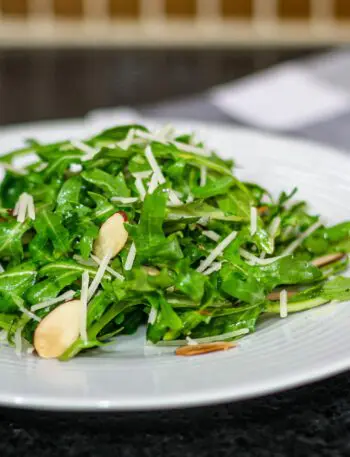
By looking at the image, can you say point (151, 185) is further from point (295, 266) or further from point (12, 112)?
point (12, 112)

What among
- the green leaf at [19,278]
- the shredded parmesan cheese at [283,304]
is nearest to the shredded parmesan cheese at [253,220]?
the shredded parmesan cheese at [283,304]

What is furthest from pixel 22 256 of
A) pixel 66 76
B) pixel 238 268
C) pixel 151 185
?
pixel 66 76

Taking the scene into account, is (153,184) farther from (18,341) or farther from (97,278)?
(18,341)

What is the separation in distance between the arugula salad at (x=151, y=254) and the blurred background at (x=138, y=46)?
111 cm

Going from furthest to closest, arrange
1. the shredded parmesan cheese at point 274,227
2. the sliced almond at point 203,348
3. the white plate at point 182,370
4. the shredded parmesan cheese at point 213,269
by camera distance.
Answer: the shredded parmesan cheese at point 274,227 < the shredded parmesan cheese at point 213,269 < the sliced almond at point 203,348 < the white plate at point 182,370

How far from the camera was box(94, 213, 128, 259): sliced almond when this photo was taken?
115 cm

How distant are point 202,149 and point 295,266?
0.90 ft

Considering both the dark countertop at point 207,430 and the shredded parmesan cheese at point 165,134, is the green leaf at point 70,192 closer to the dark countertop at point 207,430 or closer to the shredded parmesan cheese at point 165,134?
the shredded parmesan cheese at point 165,134

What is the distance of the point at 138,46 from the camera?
3240 mm

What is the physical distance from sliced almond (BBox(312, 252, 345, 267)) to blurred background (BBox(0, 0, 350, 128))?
1.20 metres

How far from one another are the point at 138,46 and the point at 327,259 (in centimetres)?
213

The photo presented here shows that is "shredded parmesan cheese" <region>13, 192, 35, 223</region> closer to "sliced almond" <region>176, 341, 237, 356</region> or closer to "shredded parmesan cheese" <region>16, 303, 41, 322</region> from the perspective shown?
"shredded parmesan cheese" <region>16, 303, 41, 322</region>

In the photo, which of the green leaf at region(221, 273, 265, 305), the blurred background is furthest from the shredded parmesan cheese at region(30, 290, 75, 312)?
the blurred background

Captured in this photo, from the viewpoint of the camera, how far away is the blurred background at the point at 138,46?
8.38 feet
